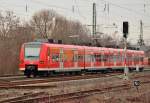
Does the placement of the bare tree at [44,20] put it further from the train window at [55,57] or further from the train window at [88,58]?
the train window at [55,57]

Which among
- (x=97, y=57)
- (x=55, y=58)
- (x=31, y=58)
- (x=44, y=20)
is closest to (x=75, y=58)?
(x=55, y=58)

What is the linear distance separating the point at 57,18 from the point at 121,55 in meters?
33.9

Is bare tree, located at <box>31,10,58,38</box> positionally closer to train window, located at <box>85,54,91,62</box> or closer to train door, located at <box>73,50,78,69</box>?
train window, located at <box>85,54,91,62</box>

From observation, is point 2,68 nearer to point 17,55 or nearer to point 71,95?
point 17,55

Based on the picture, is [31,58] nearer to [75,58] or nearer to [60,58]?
[60,58]

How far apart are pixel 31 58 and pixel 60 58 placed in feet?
8.98

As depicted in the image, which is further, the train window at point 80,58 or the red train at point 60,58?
the train window at point 80,58

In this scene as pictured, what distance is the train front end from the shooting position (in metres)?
35.7

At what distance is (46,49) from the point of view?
116 ft

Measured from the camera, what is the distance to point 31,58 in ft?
119

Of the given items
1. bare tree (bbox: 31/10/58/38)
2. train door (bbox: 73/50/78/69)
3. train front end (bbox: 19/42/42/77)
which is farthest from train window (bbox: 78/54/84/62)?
bare tree (bbox: 31/10/58/38)

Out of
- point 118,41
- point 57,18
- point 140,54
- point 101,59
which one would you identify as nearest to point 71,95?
point 101,59

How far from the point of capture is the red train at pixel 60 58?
3569 centimetres

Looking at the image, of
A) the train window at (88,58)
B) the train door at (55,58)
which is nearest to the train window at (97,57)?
the train window at (88,58)
